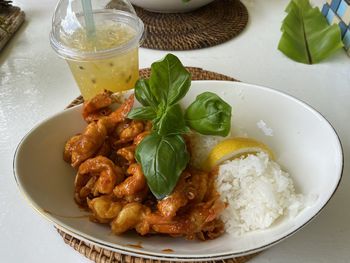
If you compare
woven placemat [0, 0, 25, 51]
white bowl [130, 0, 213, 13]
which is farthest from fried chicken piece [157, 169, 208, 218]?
woven placemat [0, 0, 25, 51]

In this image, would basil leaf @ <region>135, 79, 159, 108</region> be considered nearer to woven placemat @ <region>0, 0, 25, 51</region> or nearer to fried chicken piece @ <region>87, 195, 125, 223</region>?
fried chicken piece @ <region>87, 195, 125, 223</region>

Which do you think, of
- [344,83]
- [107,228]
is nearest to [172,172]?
[107,228]

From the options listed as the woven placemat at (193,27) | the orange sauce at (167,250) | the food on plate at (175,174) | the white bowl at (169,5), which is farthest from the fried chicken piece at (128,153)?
the white bowl at (169,5)

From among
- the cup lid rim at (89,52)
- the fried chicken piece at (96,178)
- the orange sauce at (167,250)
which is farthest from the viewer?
the cup lid rim at (89,52)

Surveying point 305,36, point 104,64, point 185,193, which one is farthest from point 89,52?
point 305,36

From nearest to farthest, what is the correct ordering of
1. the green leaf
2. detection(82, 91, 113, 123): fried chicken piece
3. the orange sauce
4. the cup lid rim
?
the orange sauce < detection(82, 91, 113, 123): fried chicken piece < the cup lid rim < the green leaf

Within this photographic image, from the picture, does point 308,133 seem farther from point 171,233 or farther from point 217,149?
point 171,233

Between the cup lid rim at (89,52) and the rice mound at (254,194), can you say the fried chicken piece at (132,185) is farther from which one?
the cup lid rim at (89,52)
